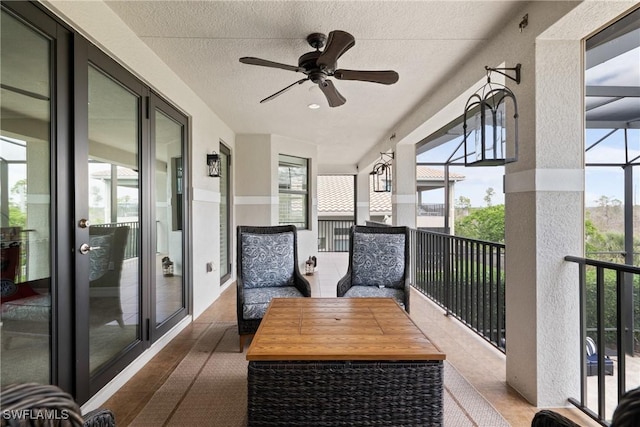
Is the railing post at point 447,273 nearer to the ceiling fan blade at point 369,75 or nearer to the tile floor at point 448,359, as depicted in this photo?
the tile floor at point 448,359

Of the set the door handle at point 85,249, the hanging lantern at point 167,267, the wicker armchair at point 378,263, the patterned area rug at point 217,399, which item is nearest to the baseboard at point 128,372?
the patterned area rug at point 217,399

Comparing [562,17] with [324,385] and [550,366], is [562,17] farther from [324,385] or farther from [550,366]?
[324,385]

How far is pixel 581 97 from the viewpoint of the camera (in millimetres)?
2076

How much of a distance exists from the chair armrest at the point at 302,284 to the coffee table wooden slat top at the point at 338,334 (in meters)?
0.71

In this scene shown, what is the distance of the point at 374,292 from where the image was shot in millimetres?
3141

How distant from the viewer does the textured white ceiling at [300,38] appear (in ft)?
7.13

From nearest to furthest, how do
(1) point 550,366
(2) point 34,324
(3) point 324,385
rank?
→ (3) point 324,385 → (2) point 34,324 → (1) point 550,366

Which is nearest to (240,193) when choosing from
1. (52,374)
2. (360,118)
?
(360,118)

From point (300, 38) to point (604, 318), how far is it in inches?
110

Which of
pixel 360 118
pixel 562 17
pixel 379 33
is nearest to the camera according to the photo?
pixel 562 17

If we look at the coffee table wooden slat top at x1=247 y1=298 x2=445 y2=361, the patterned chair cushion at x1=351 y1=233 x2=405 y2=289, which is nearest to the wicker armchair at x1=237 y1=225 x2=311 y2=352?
the patterned chair cushion at x1=351 y1=233 x2=405 y2=289

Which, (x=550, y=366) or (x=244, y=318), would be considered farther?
(x=244, y=318)

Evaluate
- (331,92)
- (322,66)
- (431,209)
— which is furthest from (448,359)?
(431,209)

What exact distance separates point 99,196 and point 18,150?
2.10 feet
